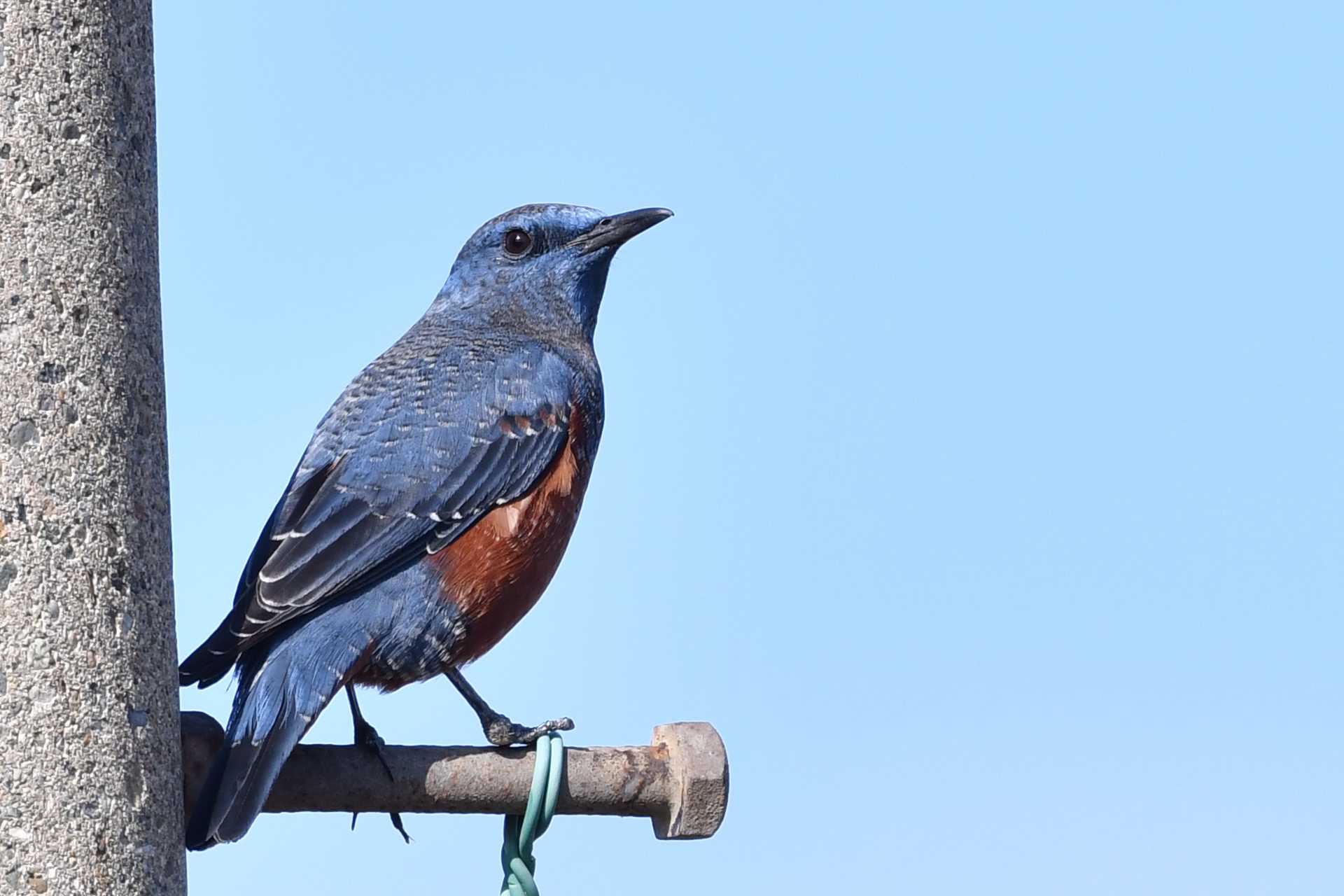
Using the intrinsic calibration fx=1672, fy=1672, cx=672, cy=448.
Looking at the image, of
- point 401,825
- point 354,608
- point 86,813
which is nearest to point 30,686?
point 86,813

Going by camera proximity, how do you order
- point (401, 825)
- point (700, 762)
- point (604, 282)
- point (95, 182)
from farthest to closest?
point (604, 282) < point (401, 825) < point (700, 762) < point (95, 182)

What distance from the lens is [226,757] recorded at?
4055 mm

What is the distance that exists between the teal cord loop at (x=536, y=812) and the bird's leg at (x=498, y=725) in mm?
149

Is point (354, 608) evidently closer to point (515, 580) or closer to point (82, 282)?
point (515, 580)

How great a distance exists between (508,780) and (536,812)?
0.36ft

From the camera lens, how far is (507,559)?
517 cm

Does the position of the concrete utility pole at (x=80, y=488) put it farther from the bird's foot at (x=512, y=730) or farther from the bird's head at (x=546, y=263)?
the bird's head at (x=546, y=263)

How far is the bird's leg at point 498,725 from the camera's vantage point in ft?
15.5

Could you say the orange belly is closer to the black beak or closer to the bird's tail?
the bird's tail

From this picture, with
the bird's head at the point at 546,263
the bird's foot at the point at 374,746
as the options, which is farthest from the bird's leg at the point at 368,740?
the bird's head at the point at 546,263

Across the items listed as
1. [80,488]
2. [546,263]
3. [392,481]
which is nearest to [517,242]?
[546,263]

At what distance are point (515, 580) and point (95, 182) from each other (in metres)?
1.99

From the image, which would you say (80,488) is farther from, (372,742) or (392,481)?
(392,481)

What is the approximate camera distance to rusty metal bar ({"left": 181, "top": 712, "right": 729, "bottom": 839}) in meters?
4.34
